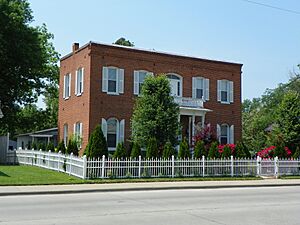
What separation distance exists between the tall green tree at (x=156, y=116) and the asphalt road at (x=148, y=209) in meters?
9.69

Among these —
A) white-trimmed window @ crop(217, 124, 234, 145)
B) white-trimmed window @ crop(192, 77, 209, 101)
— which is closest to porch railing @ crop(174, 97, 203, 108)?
white-trimmed window @ crop(192, 77, 209, 101)

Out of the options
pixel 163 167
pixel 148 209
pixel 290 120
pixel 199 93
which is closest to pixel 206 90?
pixel 199 93

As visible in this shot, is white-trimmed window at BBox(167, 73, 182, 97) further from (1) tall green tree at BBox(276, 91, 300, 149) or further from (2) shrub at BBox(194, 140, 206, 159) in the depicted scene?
(2) shrub at BBox(194, 140, 206, 159)

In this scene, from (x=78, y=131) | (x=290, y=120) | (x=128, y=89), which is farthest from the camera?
(x=78, y=131)

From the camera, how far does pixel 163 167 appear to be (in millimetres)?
23078

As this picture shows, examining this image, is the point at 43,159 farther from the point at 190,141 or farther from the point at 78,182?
the point at 190,141

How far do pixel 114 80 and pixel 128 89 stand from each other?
1245 mm

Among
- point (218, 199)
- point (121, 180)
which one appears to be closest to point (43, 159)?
point (121, 180)

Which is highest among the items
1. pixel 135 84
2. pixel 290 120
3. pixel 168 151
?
pixel 135 84

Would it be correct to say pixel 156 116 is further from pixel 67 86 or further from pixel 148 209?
pixel 148 209

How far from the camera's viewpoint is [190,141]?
1296 inches

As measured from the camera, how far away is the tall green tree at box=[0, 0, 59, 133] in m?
37.4

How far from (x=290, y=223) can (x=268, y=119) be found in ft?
179

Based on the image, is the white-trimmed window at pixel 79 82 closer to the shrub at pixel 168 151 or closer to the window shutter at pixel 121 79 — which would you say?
the window shutter at pixel 121 79
